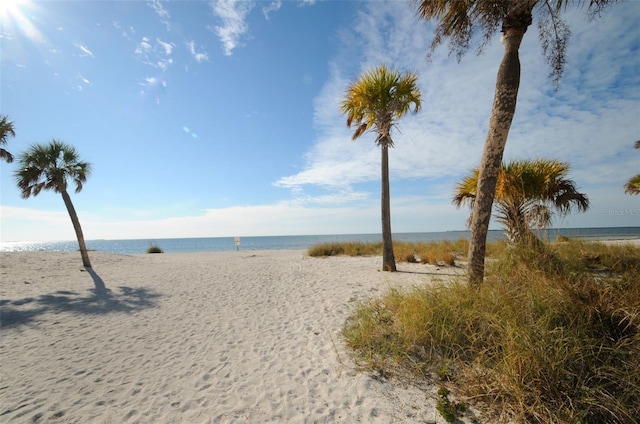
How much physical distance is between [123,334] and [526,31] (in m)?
10.2

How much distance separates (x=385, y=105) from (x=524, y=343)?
8.89 m

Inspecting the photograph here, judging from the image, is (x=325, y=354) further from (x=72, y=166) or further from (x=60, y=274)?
(x=72, y=166)

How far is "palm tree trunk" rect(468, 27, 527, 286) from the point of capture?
204 inches

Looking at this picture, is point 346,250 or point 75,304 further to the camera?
point 346,250

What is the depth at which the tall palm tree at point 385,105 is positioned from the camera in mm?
9648

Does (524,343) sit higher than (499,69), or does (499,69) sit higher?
(499,69)

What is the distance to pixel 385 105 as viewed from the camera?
9938mm

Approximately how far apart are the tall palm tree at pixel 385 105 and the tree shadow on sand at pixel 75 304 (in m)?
8.20

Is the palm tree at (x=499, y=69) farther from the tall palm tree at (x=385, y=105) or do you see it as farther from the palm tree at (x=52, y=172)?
the palm tree at (x=52, y=172)

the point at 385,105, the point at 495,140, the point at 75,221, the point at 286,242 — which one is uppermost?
the point at 385,105

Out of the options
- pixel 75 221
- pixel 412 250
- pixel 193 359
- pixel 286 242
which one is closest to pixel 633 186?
pixel 412 250

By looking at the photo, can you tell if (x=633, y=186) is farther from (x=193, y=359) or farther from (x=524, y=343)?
(x=193, y=359)

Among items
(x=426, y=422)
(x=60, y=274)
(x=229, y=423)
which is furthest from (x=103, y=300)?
(x=426, y=422)

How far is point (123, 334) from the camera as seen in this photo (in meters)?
5.33
